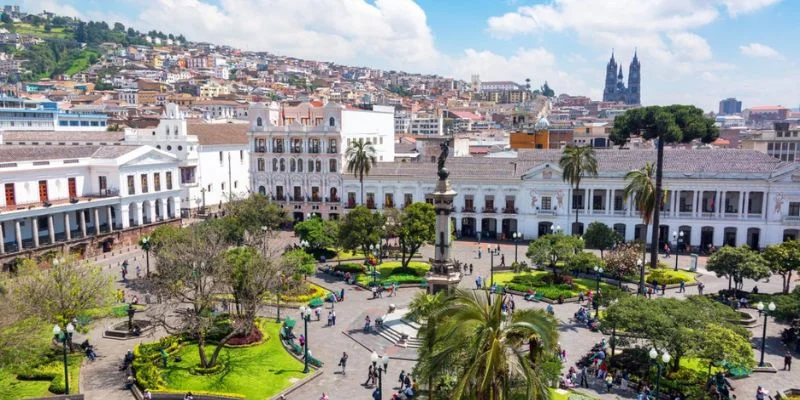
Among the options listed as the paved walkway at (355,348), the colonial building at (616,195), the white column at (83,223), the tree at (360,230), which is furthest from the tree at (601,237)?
the white column at (83,223)

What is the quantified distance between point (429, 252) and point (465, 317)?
40876 millimetres

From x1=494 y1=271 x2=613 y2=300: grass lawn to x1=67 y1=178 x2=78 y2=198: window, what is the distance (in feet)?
126

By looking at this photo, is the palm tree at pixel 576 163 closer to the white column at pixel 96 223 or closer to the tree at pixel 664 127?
the tree at pixel 664 127

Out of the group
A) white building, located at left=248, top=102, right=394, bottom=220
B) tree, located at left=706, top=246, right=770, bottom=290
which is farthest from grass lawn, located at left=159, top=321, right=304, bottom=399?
white building, located at left=248, top=102, right=394, bottom=220

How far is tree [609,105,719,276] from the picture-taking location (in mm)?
47594

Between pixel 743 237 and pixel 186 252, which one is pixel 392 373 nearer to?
pixel 186 252

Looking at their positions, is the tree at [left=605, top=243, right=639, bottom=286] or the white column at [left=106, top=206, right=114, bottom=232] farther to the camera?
the white column at [left=106, top=206, right=114, bottom=232]

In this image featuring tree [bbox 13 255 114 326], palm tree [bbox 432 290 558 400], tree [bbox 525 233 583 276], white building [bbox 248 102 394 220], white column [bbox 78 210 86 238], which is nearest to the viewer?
palm tree [bbox 432 290 558 400]

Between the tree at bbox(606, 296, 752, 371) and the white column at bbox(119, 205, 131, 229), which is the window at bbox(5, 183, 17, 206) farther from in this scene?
the tree at bbox(606, 296, 752, 371)

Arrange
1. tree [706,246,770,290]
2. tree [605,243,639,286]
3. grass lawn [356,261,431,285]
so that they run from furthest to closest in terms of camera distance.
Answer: grass lawn [356,261,431,285], tree [605,243,639,286], tree [706,246,770,290]

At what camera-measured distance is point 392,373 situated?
2877 centimetres

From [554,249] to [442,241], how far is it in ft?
38.5

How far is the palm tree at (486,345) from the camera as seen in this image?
48.2 feet

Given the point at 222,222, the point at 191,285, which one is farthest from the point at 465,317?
the point at 222,222
